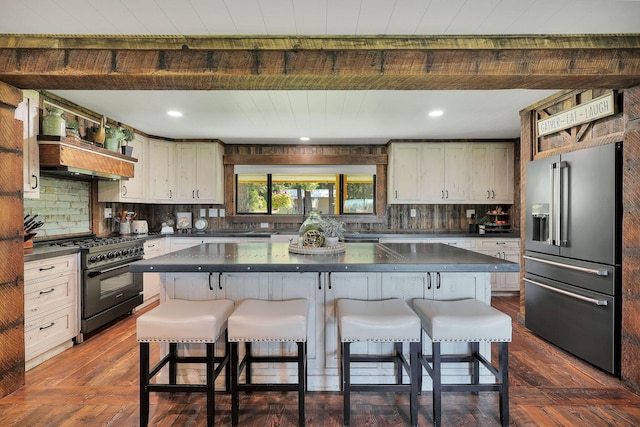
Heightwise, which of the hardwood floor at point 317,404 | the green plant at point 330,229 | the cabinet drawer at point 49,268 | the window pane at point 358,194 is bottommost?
the hardwood floor at point 317,404

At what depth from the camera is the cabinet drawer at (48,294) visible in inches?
101

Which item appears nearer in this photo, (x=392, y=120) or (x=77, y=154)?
(x=77, y=154)

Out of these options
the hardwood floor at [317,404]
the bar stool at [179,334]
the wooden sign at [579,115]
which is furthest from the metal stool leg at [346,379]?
the wooden sign at [579,115]

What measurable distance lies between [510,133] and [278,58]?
12.6ft

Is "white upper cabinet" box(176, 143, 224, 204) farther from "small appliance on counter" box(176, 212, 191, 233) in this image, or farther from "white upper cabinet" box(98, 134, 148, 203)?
"white upper cabinet" box(98, 134, 148, 203)

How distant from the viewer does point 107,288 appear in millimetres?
3381

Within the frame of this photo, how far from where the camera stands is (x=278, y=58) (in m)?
2.04

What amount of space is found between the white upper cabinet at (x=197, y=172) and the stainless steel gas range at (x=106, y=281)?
1217 mm

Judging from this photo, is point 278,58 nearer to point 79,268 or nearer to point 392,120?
point 392,120

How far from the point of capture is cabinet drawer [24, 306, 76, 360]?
2.56 m

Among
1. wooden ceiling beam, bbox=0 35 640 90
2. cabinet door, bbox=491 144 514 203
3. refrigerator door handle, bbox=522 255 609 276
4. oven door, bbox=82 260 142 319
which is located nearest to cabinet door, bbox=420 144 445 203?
cabinet door, bbox=491 144 514 203

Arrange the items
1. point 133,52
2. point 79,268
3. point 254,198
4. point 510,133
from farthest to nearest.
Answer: point 254,198 < point 510,133 < point 79,268 < point 133,52

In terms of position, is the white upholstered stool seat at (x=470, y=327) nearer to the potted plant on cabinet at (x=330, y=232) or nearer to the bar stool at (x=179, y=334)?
the potted plant on cabinet at (x=330, y=232)
